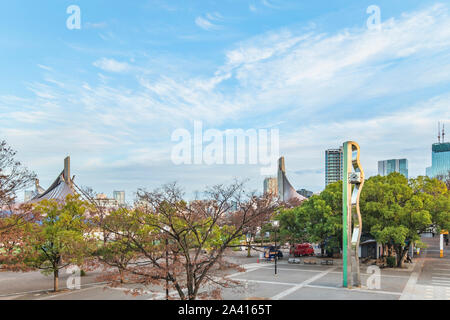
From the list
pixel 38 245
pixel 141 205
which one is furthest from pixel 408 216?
pixel 38 245

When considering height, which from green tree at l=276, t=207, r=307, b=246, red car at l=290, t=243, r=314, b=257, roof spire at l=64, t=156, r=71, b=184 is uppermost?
roof spire at l=64, t=156, r=71, b=184

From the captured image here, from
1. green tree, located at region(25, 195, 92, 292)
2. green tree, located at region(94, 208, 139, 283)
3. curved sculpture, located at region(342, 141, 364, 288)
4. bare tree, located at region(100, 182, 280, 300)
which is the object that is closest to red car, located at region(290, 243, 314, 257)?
curved sculpture, located at region(342, 141, 364, 288)

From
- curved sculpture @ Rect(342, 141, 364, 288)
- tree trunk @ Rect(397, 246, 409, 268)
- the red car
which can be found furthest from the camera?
the red car

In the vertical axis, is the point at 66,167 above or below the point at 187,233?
above

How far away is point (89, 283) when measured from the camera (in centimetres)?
2517

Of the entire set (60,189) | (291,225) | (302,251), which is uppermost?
(60,189)

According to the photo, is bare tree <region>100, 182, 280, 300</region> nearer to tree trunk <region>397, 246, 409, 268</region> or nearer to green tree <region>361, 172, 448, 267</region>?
green tree <region>361, 172, 448, 267</region>

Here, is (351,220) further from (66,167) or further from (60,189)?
(66,167)

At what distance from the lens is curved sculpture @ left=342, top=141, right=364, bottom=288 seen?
21297 millimetres

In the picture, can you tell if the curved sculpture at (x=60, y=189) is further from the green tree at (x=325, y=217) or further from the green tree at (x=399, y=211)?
the green tree at (x=399, y=211)

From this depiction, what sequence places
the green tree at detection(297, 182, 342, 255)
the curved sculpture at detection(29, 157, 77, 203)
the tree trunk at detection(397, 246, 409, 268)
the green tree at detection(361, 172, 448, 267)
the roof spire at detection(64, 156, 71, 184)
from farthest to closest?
the roof spire at detection(64, 156, 71, 184) < the curved sculpture at detection(29, 157, 77, 203) < the tree trunk at detection(397, 246, 409, 268) < the green tree at detection(297, 182, 342, 255) < the green tree at detection(361, 172, 448, 267)

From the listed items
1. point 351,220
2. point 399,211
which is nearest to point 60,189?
point 351,220

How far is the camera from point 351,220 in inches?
858
